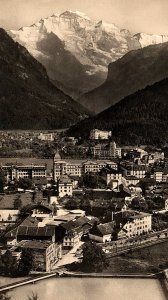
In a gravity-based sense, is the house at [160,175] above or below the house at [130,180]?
above

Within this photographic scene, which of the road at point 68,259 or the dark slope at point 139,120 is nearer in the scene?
the road at point 68,259

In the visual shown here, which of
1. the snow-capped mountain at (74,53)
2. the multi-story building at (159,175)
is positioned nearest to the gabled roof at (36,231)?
the multi-story building at (159,175)

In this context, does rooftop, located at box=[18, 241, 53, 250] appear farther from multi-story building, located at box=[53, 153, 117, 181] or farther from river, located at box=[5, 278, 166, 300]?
multi-story building, located at box=[53, 153, 117, 181]

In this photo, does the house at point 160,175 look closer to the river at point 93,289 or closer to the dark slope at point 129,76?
the river at point 93,289

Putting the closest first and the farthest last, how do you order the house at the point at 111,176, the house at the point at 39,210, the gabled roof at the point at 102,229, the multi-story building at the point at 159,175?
1. the gabled roof at the point at 102,229
2. the house at the point at 39,210
3. the house at the point at 111,176
4. the multi-story building at the point at 159,175

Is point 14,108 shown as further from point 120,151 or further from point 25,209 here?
point 25,209

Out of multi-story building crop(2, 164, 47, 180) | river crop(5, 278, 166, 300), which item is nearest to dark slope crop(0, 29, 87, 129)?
multi-story building crop(2, 164, 47, 180)
